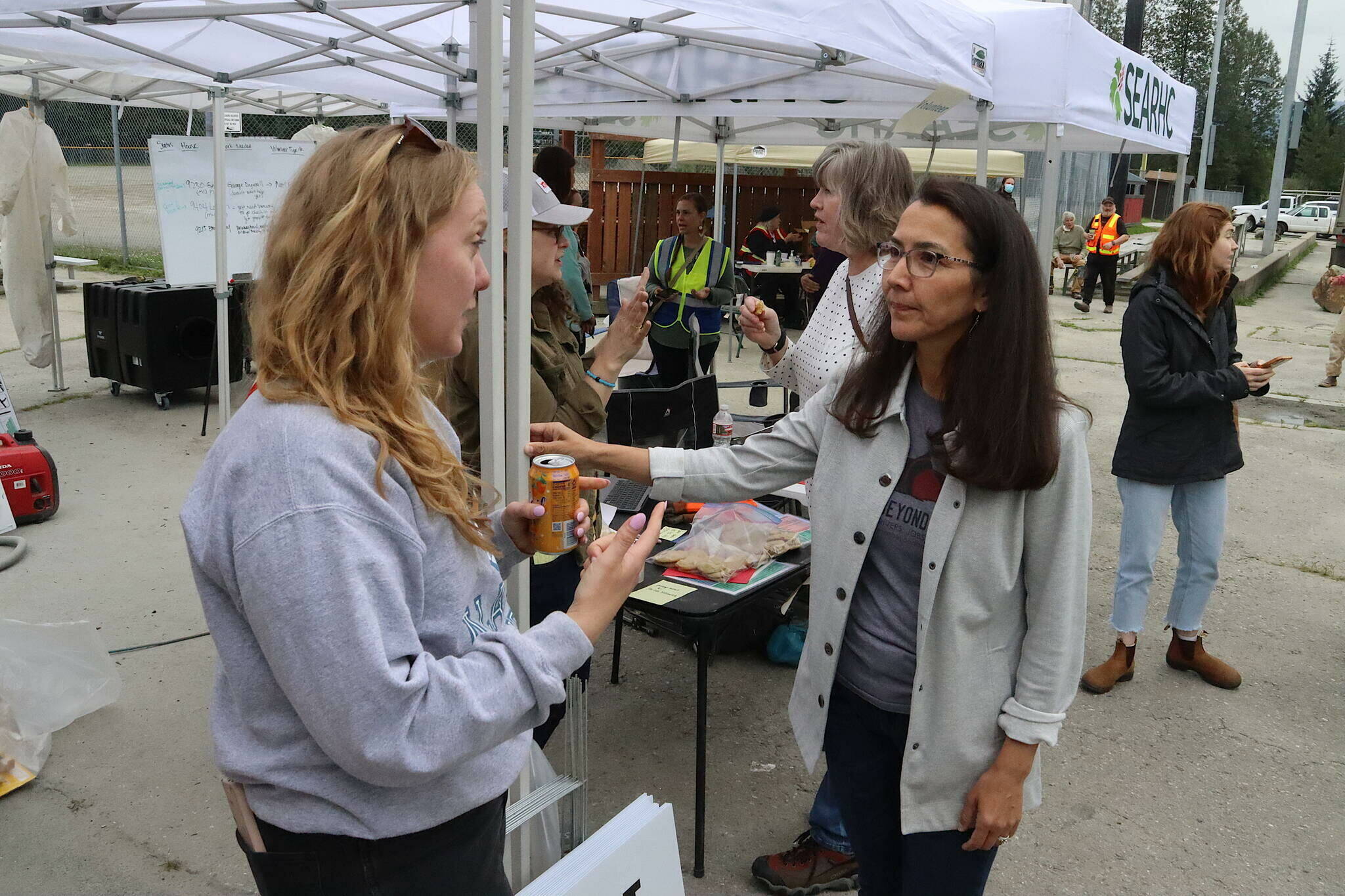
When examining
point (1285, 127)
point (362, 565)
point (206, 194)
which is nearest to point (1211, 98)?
point (1285, 127)

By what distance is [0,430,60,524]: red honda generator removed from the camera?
5.05 meters

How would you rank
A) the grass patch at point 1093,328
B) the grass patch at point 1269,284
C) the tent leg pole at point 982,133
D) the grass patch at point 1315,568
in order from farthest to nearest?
the grass patch at point 1269,284 → the grass patch at point 1093,328 → the grass patch at point 1315,568 → the tent leg pole at point 982,133

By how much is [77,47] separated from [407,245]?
Answer: 226 inches

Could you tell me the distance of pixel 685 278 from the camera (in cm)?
732

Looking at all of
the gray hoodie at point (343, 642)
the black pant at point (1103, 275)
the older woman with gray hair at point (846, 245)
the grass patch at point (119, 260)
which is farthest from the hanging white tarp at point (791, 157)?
the gray hoodie at point (343, 642)

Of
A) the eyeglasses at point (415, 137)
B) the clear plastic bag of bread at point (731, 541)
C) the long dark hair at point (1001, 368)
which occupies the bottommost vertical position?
the clear plastic bag of bread at point (731, 541)

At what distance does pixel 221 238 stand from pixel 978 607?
5346 mm

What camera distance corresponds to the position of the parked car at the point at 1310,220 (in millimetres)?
42500

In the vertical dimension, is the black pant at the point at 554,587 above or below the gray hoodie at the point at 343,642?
below

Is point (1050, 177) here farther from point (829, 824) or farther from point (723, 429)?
point (829, 824)

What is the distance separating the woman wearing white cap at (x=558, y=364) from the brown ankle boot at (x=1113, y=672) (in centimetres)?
232

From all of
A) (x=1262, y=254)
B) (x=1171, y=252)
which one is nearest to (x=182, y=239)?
(x=1171, y=252)

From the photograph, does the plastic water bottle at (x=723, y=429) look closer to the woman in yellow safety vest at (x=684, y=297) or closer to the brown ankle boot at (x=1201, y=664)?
the brown ankle boot at (x=1201, y=664)

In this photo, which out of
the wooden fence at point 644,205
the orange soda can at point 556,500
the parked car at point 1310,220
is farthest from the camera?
the parked car at point 1310,220
